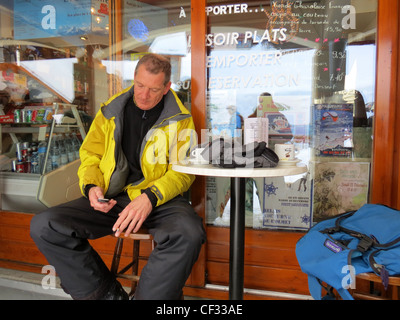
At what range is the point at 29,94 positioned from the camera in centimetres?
271

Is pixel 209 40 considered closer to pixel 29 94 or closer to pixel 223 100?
pixel 223 100

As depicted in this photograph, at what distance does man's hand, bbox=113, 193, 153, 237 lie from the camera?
1463mm

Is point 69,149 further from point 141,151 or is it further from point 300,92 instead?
point 300,92

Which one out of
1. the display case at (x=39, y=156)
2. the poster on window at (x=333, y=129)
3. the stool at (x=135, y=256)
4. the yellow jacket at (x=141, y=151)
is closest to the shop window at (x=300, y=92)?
the poster on window at (x=333, y=129)

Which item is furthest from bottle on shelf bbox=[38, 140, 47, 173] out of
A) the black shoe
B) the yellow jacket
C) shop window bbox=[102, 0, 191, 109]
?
the black shoe

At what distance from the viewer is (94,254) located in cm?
156

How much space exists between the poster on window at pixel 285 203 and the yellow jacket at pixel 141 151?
597 millimetres

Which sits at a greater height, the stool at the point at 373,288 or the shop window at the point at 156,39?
the shop window at the point at 156,39

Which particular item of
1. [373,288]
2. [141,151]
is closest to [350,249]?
[373,288]

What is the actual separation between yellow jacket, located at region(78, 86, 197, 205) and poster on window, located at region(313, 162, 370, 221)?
0.84m

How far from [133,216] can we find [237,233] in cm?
47

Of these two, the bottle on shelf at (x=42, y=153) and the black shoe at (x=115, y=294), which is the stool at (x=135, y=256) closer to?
the black shoe at (x=115, y=294)

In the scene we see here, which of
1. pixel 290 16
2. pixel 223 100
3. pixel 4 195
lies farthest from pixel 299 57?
pixel 4 195

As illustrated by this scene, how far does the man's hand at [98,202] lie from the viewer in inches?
61.2
